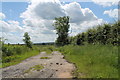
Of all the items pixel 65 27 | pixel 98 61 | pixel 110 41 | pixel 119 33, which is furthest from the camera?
pixel 65 27

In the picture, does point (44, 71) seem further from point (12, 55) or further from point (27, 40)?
point (27, 40)

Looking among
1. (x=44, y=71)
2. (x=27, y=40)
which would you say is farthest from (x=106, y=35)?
(x=27, y=40)

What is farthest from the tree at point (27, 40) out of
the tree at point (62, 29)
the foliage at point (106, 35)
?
the foliage at point (106, 35)

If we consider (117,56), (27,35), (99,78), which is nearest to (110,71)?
(99,78)

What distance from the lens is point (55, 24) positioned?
6931 cm

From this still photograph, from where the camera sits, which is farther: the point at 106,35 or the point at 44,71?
the point at 106,35

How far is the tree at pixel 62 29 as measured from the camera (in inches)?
2552

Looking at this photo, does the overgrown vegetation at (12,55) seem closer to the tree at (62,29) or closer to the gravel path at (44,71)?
the gravel path at (44,71)

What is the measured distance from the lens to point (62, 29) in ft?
215

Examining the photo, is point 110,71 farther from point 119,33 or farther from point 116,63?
point 119,33

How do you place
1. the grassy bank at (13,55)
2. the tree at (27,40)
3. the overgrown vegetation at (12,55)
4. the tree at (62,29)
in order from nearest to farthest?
the grassy bank at (13,55), the overgrown vegetation at (12,55), the tree at (27,40), the tree at (62,29)

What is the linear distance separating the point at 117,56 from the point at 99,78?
7.06 feet

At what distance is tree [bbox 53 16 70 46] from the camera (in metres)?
64.8

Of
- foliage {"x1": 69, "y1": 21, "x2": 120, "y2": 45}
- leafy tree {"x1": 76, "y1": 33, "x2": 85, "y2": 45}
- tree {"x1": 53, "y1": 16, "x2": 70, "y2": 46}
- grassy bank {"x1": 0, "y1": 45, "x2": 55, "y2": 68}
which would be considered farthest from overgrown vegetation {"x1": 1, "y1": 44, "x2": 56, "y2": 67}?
tree {"x1": 53, "y1": 16, "x2": 70, "y2": 46}
